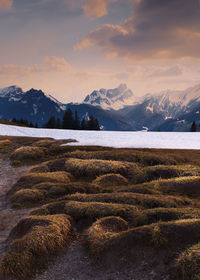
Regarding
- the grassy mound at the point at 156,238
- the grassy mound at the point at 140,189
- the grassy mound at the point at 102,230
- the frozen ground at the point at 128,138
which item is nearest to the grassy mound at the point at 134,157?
the grassy mound at the point at 140,189

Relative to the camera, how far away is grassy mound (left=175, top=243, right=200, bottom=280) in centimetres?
720

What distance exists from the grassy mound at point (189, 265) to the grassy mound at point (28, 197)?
9877 millimetres

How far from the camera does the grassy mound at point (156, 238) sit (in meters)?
8.83

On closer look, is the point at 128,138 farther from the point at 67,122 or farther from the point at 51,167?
the point at 67,122

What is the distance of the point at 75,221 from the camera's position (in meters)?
12.4

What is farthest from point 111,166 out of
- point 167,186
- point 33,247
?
point 33,247

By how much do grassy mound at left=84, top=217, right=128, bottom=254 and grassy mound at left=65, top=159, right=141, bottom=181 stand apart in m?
8.84

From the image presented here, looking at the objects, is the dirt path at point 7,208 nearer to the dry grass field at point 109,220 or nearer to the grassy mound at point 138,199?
the dry grass field at point 109,220

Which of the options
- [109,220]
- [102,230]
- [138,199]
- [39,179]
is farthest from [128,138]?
[102,230]

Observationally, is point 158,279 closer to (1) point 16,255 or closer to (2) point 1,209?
(1) point 16,255

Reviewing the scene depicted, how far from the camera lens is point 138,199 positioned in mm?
13773

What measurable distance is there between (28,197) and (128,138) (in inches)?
1206

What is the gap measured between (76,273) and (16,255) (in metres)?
2.33

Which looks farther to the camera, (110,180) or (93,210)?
(110,180)
